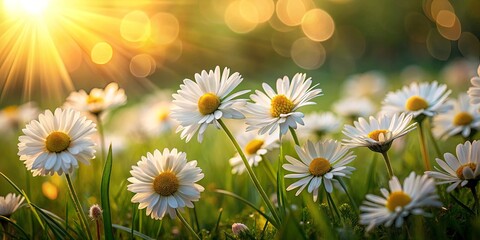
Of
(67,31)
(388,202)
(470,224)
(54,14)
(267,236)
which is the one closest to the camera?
(388,202)

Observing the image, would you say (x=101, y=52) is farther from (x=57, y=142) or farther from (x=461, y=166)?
(x=461, y=166)

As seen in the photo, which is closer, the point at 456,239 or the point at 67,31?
the point at 456,239

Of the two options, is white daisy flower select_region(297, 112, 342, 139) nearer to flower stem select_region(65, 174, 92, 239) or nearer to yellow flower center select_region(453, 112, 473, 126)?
yellow flower center select_region(453, 112, 473, 126)

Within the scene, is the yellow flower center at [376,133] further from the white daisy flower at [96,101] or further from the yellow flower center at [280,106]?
the white daisy flower at [96,101]

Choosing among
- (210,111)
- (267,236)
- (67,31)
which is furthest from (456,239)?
(67,31)

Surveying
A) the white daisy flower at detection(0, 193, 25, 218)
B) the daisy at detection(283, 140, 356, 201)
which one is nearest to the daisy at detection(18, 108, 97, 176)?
the white daisy flower at detection(0, 193, 25, 218)

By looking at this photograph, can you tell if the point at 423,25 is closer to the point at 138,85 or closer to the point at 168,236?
the point at 138,85

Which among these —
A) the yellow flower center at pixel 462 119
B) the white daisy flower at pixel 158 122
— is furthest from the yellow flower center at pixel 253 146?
the white daisy flower at pixel 158 122
